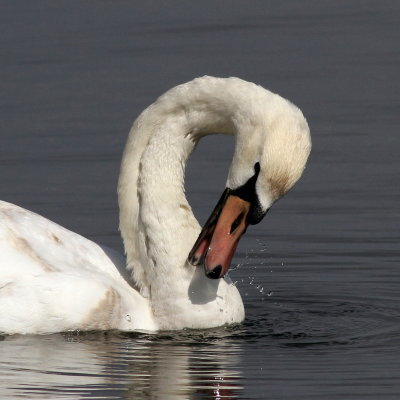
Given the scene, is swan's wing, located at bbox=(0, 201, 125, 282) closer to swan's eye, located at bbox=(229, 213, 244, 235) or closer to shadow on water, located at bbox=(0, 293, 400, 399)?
shadow on water, located at bbox=(0, 293, 400, 399)

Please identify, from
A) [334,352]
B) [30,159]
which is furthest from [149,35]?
[334,352]

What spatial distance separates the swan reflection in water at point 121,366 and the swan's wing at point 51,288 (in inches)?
5.1

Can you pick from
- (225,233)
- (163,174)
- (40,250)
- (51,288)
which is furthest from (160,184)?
(51,288)

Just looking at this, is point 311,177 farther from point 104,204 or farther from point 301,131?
point 301,131

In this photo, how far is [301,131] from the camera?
12281mm

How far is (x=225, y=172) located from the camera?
1781cm

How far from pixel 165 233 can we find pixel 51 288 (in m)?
1.22

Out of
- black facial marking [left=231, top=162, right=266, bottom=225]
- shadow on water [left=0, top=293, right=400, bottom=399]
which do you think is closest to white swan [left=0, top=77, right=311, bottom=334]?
black facial marking [left=231, top=162, right=266, bottom=225]

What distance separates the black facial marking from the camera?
1255 cm

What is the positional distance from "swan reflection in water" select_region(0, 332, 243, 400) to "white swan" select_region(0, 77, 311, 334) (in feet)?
0.81


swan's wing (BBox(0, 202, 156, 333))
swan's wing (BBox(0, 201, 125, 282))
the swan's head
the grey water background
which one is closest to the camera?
the grey water background

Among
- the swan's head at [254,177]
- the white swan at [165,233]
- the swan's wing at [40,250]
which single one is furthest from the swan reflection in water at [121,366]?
the swan's head at [254,177]

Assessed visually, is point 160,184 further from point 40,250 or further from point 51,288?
point 51,288

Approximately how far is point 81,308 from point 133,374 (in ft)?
4.15
